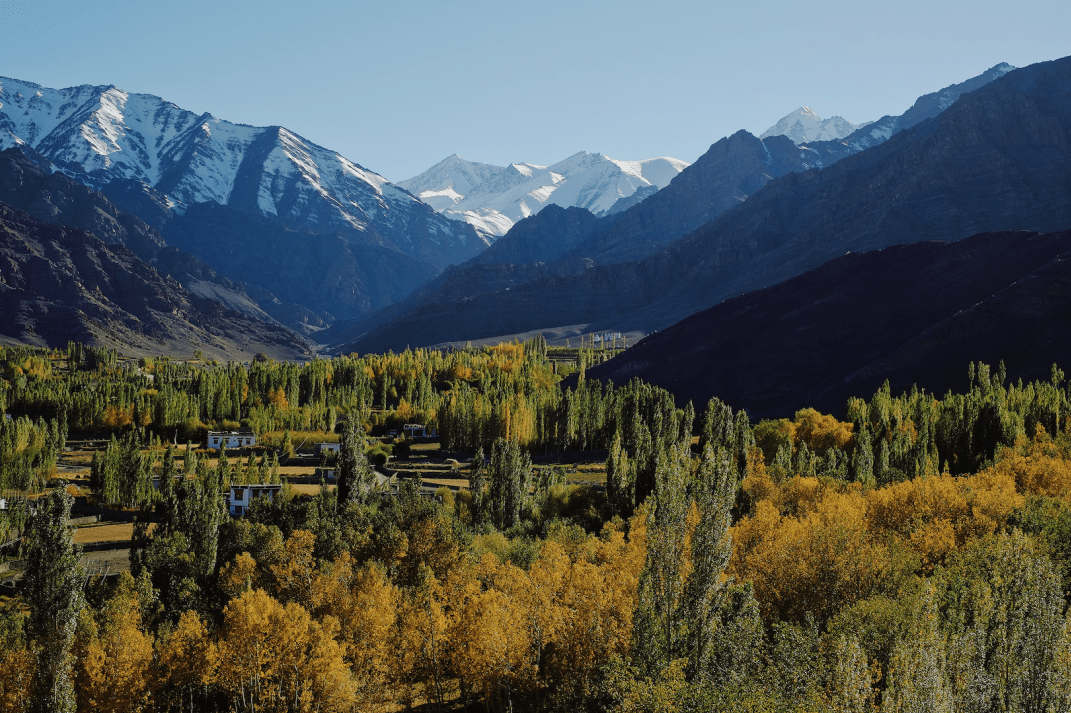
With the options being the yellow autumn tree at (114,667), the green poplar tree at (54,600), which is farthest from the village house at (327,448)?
the green poplar tree at (54,600)

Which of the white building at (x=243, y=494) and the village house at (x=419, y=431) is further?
the village house at (x=419, y=431)

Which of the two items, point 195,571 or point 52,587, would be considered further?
point 195,571

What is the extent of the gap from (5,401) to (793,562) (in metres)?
171

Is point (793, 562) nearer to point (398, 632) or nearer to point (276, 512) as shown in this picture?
point (398, 632)

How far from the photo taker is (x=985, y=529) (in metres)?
60.7

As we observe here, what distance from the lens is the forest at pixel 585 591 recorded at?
35.3 m

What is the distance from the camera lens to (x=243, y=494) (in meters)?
101

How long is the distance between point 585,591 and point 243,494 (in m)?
64.7

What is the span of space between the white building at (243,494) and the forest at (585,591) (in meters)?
2.34

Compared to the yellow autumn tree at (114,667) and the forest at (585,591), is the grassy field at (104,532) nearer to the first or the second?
the forest at (585,591)

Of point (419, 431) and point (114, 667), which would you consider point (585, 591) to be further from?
point (419, 431)

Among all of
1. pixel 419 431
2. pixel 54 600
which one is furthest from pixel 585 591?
pixel 419 431

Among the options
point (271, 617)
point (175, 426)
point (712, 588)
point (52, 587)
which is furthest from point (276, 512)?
→ point (175, 426)

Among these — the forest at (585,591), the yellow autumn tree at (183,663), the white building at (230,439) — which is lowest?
the yellow autumn tree at (183,663)
